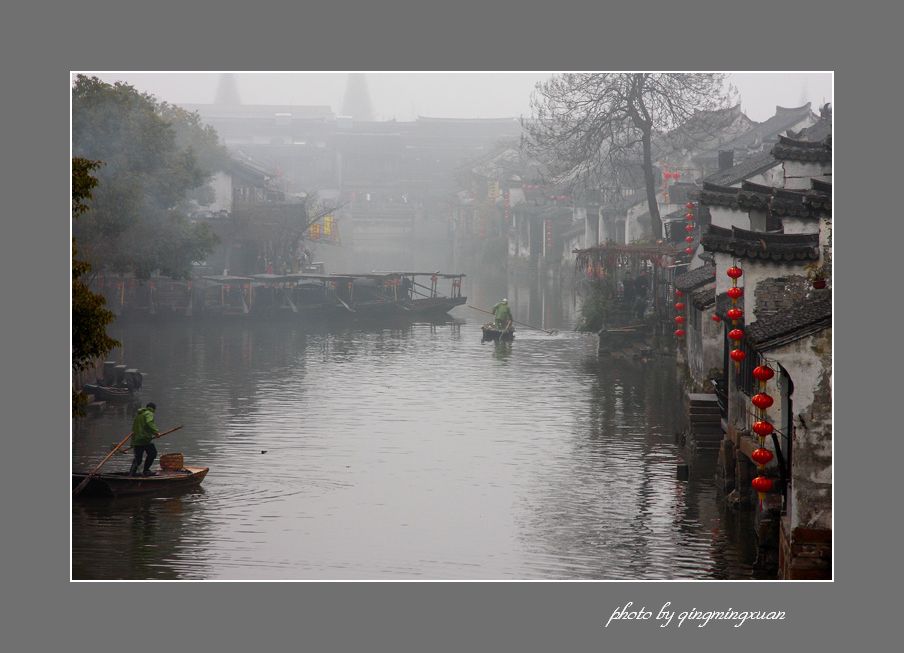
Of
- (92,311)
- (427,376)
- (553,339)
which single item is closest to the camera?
(92,311)

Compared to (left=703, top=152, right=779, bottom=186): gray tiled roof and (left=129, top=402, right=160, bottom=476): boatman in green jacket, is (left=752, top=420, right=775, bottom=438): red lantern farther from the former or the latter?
Answer: (left=703, top=152, right=779, bottom=186): gray tiled roof

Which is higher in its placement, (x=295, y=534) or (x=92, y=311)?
(x=92, y=311)

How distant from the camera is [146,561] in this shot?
1517cm

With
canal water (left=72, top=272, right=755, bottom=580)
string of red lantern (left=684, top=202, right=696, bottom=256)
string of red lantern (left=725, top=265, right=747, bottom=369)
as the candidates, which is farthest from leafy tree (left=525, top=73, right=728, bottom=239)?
string of red lantern (left=725, top=265, right=747, bottom=369)

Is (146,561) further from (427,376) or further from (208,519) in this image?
(427,376)

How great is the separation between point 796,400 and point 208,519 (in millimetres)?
7752

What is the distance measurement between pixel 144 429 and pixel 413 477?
396cm

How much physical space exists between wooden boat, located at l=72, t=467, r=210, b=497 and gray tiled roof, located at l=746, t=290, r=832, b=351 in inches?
315

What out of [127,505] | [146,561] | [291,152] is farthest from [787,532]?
[291,152]

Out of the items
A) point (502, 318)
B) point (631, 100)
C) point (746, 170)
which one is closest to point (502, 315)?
point (502, 318)

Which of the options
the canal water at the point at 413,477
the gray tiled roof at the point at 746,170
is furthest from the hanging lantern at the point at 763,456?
the gray tiled roof at the point at 746,170

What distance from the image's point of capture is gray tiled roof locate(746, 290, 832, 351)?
12945 mm

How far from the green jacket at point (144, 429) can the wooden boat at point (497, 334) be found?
20.9 meters

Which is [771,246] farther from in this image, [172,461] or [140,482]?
[140,482]
